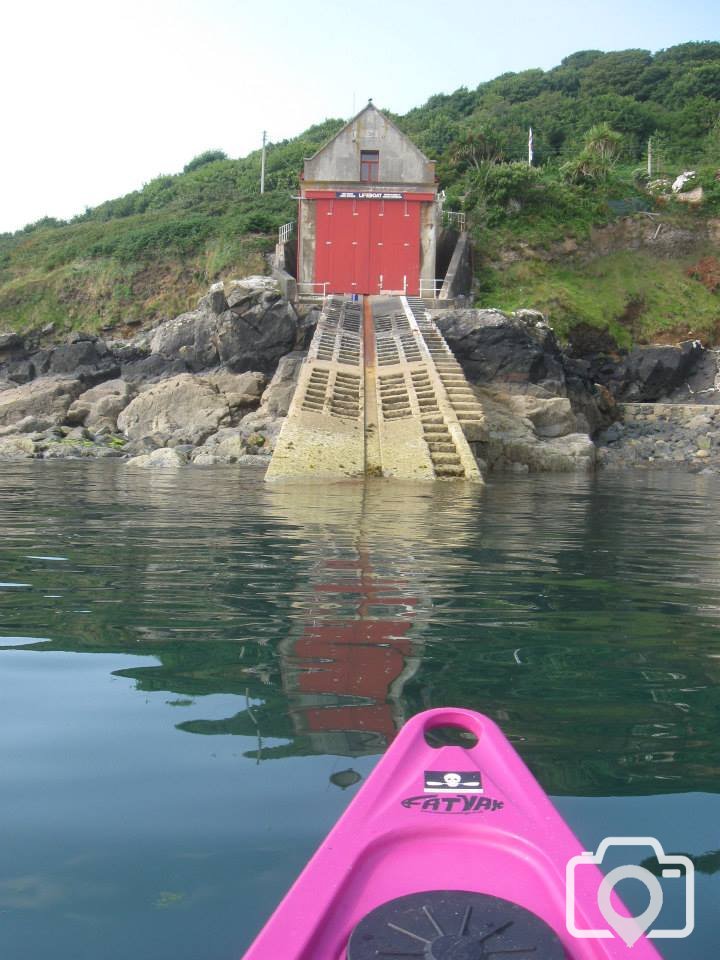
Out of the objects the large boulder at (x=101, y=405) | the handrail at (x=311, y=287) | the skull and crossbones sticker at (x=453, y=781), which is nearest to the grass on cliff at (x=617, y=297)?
the handrail at (x=311, y=287)

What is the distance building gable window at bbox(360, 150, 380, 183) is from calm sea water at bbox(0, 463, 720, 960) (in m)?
27.0

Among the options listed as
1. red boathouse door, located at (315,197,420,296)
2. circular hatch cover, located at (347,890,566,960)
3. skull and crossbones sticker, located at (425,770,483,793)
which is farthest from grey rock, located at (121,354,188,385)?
circular hatch cover, located at (347,890,566,960)

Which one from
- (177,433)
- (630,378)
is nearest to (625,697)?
(177,433)

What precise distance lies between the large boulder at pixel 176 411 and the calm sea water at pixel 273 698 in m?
15.4

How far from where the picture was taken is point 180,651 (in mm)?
3939

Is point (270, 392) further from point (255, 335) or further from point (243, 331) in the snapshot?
point (243, 331)

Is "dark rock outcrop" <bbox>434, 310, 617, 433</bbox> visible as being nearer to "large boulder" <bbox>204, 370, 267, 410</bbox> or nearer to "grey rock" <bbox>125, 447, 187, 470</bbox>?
"large boulder" <bbox>204, 370, 267, 410</bbox>

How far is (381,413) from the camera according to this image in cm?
1650

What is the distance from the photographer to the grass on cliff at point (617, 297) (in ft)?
99.6

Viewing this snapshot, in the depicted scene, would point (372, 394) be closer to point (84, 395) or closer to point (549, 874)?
point (84, 395)

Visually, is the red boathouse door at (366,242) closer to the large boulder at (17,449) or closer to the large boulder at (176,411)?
the large boulder at (176,411)

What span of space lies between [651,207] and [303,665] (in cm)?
3634

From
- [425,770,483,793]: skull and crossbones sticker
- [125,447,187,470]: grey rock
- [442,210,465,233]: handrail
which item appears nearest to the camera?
[425,770,483,793]: skull and crossbones sticker

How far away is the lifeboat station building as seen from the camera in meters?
31.8
